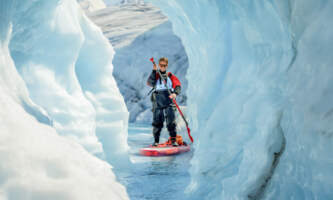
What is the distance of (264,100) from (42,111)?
233 cm

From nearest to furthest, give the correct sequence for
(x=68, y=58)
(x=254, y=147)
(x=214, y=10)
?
(x=254, y=147) → (x=214, y=10) → (x=68, y=58)

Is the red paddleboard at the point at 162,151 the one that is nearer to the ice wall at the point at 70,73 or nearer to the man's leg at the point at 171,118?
the man's leg at the point at 171,118

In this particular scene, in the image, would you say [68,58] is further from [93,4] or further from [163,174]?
[93,4]

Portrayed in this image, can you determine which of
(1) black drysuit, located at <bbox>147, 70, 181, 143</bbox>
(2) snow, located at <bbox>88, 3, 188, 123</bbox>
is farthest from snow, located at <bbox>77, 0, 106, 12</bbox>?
(1) black drysuit, located at <bbox>147, 70, 181, 143</bbox>

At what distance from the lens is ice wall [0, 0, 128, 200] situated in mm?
1994

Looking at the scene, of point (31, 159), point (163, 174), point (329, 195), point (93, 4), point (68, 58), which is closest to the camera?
point (329, 195)

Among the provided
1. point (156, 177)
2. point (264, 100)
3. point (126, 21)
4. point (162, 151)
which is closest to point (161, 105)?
point (162, 151)

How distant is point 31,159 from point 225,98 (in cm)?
197

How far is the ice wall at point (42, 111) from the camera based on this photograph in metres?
1.99

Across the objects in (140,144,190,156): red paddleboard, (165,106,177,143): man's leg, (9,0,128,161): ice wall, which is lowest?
(140,144,190,156): red paddleboard

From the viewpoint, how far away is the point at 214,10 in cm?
361

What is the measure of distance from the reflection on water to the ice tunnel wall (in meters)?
0.32

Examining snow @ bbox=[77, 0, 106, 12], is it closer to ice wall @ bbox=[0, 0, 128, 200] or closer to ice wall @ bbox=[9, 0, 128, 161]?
ice wall @ bbox=[9, 0, 128, 161]

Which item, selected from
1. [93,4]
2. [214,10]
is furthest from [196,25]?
[93,4]
